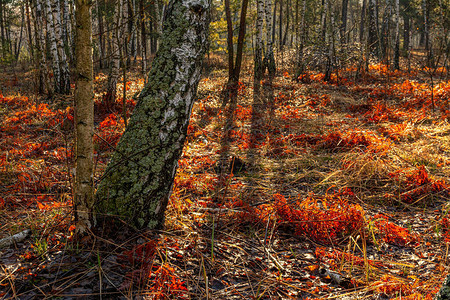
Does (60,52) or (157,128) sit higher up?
(60,52)

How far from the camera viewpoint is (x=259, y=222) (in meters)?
3.16

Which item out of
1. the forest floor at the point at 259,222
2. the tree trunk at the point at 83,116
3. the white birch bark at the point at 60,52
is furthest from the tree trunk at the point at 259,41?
the tree trunk at the point at 83,116

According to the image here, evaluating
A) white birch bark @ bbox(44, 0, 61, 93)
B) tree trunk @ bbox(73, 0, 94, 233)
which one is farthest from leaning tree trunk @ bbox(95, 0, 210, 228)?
white birch bark @ bbox(44, 0, 61, 93)

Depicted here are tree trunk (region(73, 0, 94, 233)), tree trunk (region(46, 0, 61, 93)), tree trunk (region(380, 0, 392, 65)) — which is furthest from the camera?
tree trunk (region(380, 0, 392, 65))

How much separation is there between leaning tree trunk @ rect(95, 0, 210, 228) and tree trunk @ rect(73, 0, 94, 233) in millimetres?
265

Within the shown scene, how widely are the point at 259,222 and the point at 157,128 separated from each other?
153 centimetres

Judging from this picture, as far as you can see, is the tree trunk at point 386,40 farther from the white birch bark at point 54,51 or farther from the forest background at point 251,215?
the white birch bark at point 54,51

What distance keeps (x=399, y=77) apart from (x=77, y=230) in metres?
15.5

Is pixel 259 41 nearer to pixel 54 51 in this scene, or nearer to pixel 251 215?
pixel 54 51

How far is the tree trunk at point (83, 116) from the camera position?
6.29 ft

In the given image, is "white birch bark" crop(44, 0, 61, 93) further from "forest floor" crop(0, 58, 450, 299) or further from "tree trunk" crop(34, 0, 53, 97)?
"forest floor" crop(0, 58, 450, 299)

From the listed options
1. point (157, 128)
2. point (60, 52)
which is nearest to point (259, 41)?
point (60, 52)

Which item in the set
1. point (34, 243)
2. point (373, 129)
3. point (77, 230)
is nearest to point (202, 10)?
Result: point (77, 230)

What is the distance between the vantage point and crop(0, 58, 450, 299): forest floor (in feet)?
6.90
